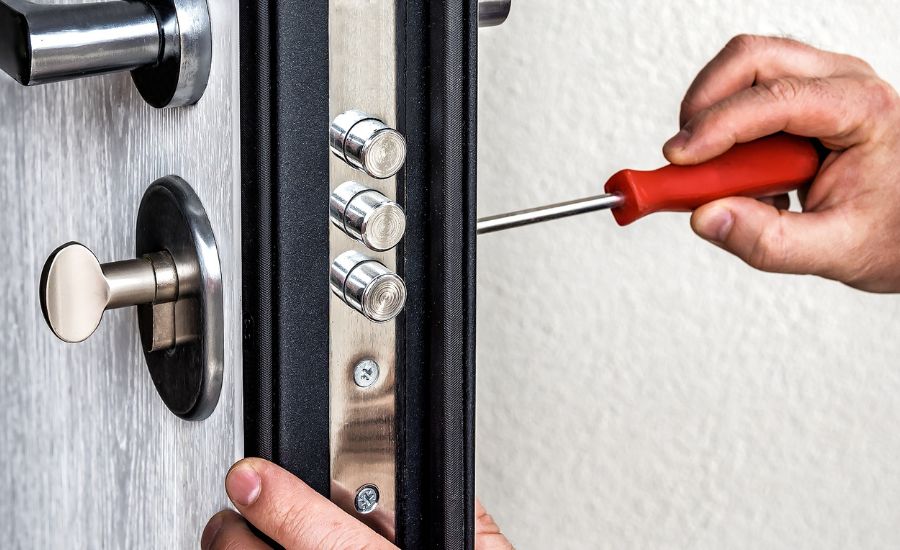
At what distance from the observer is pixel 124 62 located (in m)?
0.30

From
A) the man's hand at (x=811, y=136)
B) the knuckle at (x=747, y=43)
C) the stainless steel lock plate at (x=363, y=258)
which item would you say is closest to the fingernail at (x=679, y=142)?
the man's hand at (x=811, y=136)

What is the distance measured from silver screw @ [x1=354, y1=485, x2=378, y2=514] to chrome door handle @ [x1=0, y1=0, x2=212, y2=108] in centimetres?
13

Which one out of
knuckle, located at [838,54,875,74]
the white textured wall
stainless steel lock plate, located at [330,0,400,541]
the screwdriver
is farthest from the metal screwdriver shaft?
the white textured wall

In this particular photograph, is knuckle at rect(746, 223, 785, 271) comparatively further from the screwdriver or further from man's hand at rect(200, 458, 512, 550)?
man's hand at rect(200, 458, 512, 550)

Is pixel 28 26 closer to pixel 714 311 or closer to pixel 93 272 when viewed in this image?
pixel 93 272

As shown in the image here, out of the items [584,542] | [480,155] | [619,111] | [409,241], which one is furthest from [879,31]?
[409,241]

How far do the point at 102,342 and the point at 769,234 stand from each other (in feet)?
1.09

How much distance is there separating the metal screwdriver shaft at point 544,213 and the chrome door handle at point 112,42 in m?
0.13

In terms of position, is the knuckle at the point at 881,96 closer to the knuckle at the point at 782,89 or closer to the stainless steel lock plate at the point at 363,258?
the knuckle at the point at 782,89

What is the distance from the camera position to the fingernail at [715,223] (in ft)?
1.65

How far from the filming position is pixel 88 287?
310 mm

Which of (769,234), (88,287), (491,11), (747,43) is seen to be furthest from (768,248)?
(88,287)

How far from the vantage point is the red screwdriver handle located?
0.47 m

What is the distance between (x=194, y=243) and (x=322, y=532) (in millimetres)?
97
